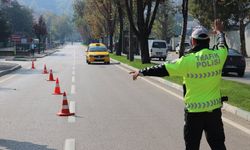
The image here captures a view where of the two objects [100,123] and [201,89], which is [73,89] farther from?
[201,89]

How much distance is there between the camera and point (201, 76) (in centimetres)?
537

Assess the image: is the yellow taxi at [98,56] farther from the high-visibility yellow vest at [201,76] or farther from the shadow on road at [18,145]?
the high-visibility yellow vest at [201,76]

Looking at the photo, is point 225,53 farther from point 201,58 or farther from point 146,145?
point 146,145

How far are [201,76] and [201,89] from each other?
5.4 inches

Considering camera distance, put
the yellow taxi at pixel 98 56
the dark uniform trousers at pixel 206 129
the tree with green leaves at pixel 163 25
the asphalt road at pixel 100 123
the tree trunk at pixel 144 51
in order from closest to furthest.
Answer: the dark uniform trousers at pixel 206 129
the asphalt road at pixel 100 123
the tree trunk at pixel 144 51
the yellow taxi at pixel 98 56
the tree with green leaves at pixel 163 25

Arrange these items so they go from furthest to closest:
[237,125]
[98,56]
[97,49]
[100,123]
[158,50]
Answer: [158,50], [97,49], [98,56], [100,123], [237,125]

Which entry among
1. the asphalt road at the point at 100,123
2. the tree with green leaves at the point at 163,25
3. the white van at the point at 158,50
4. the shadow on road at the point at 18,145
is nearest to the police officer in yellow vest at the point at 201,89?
the asphalt road at the point at 100,123

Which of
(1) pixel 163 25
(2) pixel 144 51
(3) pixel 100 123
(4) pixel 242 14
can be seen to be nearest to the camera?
(3) pixel 100 123

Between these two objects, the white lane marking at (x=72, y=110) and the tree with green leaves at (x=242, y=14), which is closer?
the white lane marking at (x=72, y=110)

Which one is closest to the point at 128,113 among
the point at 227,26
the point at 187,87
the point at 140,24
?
the point at 187,87

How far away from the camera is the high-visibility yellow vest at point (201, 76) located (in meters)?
5.34

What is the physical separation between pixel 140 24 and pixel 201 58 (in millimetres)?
31103

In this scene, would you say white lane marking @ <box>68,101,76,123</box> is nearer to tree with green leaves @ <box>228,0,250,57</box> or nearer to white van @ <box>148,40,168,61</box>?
white van @ <box>148,40,168,61</box>

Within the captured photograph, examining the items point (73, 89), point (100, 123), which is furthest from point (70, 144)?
point (73, 89)
